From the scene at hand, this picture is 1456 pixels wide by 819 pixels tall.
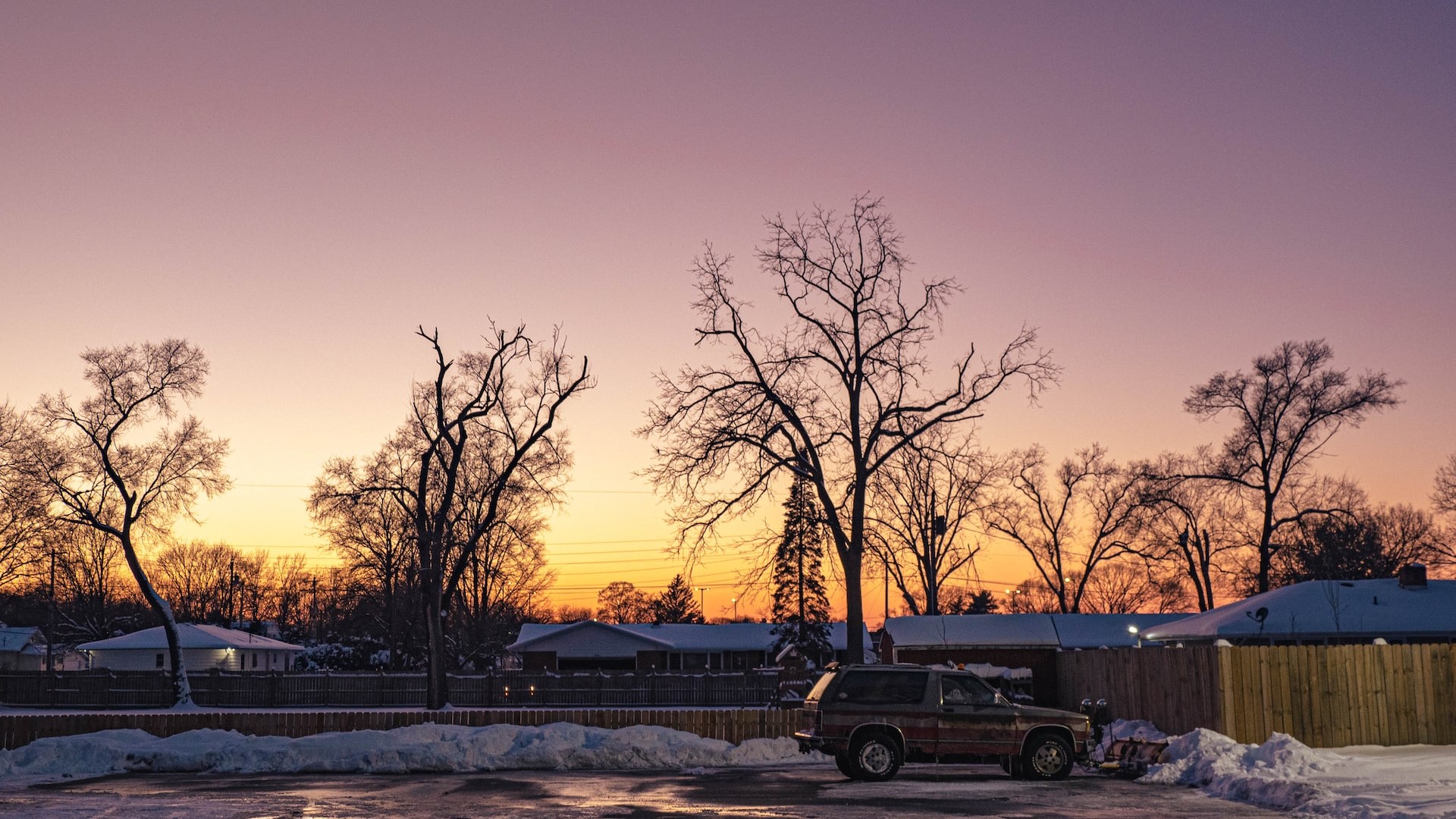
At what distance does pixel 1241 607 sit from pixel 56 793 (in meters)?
34.3

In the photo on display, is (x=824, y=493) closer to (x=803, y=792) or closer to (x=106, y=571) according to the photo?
(x=803, y=792)

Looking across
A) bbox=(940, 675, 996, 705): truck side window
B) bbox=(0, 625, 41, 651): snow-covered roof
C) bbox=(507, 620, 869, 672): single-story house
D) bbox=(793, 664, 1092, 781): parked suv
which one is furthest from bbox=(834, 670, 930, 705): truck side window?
bbox=(0, 625, 41, 651): snow-covered roof

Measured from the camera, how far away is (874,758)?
20.2 m

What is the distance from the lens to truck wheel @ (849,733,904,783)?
20.1m

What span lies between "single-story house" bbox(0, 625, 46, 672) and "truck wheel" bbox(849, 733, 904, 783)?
89.7 m

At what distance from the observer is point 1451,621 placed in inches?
1454

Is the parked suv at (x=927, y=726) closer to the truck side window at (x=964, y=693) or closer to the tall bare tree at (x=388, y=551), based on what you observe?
the truck side window at (x=964, y=693)

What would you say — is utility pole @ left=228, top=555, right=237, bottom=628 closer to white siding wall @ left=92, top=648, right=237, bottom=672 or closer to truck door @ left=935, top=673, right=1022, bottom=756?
white siding wall @ left=92, top=648, right=237, bottom=672

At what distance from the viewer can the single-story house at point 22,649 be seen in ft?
304

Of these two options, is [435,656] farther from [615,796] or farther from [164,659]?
[164,659]

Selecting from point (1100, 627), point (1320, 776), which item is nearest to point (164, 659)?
point (1100, 627)

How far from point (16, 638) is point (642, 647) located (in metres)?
52.9

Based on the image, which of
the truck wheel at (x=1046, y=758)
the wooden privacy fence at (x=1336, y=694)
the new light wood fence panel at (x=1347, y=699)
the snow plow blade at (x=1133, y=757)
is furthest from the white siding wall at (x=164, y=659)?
the new light wood fence panel at (x=1347, y=699)

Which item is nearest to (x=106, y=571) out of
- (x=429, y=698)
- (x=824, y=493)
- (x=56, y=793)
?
(x=429, y=698)
